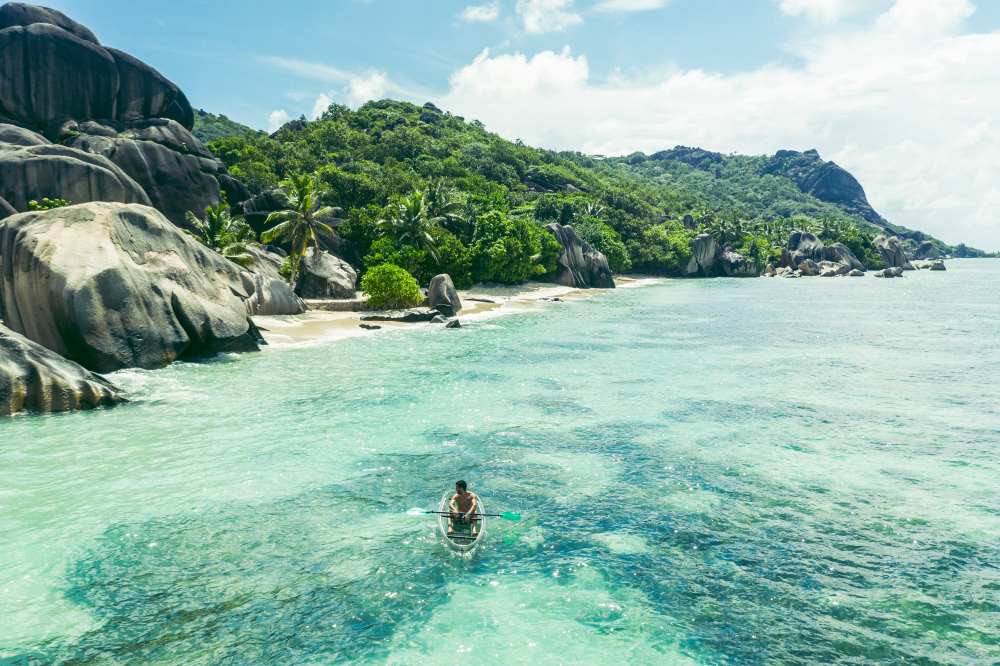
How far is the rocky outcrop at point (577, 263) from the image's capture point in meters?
78.7

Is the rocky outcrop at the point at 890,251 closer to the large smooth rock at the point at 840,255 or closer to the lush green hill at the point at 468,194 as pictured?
the lush green hill at the point at 468,194

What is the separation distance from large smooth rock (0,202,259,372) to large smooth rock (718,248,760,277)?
351 feet

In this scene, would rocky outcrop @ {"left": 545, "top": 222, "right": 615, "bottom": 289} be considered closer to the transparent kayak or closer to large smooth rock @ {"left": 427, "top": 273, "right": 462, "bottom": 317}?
large smooth rock @ {"left": 427, "top": 273, "right": 462, "bottom": 317}

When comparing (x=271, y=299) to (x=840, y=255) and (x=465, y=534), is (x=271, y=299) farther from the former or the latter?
(x=840, y=255)

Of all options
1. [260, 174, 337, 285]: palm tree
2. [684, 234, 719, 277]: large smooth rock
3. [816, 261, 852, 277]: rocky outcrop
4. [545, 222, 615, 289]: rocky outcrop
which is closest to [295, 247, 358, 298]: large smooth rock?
[260, 174, 337, 285]: palm tree

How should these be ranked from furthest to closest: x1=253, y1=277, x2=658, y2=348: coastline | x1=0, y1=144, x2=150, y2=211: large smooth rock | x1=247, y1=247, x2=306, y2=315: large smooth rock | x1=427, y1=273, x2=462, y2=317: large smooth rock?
x1=427, y1=273, x2=462, y2=317: large smooth rock → x1=247, y1=247, x2=306, y2=315: large smooth rock → x1=0, y1=144, x2=150, y2=211: large smooth rock → x1=253, y1=277, x2=658, y2=348: coastline

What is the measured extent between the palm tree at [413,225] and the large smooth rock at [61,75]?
1171 inches

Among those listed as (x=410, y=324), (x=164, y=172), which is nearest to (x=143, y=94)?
(x=164, y=172)

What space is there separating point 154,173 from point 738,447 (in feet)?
187

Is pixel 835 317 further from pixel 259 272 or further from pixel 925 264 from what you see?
pixel 925 264

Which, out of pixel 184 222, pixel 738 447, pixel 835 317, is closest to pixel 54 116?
pixel 184 222

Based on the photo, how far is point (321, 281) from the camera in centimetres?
5222

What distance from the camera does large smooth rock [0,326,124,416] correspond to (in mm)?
20344

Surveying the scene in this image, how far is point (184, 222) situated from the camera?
5728 centimetres
